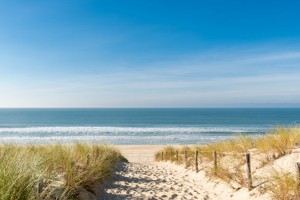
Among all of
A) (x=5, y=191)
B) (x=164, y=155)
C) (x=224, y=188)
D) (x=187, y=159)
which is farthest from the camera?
(x=164, y=155)

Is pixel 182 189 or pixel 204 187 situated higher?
pixel 182 189

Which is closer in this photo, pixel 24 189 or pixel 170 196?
pixel 24 189

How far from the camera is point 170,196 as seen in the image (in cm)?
762

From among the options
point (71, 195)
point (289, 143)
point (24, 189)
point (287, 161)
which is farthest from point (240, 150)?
point (24, 189)

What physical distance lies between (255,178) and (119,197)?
11.6 feet

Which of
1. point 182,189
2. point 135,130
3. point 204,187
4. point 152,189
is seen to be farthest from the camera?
point 135,130

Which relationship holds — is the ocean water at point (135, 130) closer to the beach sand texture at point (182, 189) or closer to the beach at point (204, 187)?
the beach at point (204, 187)

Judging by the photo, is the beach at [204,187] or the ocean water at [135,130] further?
the ocean water at [135,130]

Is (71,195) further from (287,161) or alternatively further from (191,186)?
(287,161)

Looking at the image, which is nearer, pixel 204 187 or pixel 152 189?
pixel 152 189

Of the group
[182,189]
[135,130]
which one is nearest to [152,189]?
[182,189]

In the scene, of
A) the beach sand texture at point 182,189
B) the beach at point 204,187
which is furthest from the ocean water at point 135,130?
the beach sand texture at point 182,189

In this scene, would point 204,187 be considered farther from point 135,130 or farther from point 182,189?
point 135,130

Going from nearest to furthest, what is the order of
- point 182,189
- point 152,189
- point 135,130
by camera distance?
point 152,189 → point 182,189 → point 135,130
